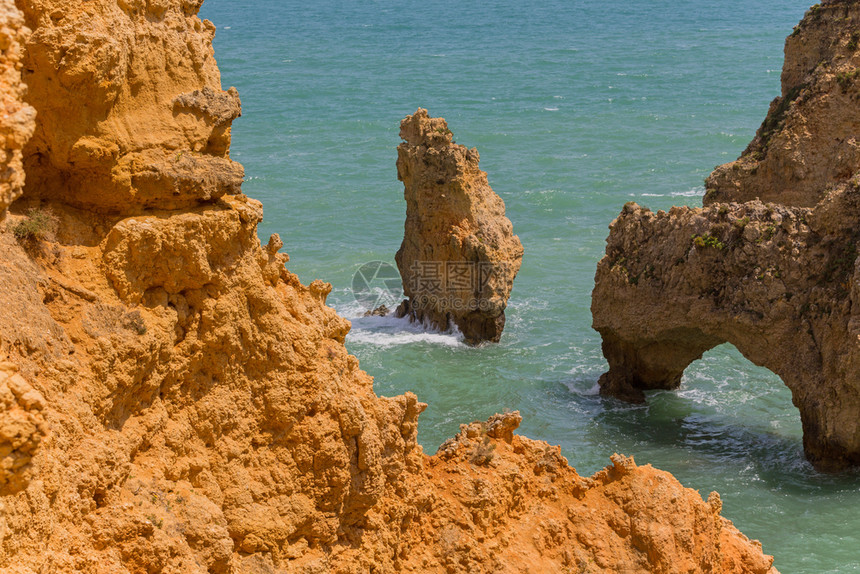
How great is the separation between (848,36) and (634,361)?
10668 mm

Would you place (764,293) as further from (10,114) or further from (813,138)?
(10,114)

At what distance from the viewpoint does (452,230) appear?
104 ft

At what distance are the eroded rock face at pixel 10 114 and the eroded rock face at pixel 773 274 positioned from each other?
19.0 m

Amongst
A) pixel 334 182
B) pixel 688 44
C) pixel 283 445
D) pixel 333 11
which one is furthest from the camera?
pixel 333 11

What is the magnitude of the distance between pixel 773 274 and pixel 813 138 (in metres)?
6.64

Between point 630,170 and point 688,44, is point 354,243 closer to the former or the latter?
point 630,170

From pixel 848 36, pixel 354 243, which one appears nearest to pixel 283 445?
pixel 848 36

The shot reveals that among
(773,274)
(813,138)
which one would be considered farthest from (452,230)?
(773,274)

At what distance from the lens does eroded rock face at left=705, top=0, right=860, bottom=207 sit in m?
27.9

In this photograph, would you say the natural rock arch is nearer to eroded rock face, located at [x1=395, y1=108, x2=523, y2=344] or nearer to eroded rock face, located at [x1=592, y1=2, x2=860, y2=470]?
eroded rock face, located at [x1=592, y1=2, x2=860, y2=470]

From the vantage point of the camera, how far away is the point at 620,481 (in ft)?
43.3

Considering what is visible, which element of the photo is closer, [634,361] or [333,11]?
[634,361]

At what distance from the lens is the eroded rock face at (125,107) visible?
8.70 metres

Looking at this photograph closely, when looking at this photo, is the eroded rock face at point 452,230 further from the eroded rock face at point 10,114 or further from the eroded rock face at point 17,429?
the eroded rock face at point 17,429
